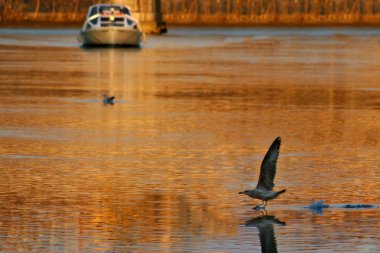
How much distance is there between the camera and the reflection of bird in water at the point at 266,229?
12.0 meters

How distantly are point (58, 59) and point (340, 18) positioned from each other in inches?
2342

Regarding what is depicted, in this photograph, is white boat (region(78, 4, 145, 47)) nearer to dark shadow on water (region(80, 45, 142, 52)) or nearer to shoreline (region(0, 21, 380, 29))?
dark shadow on water (region(80, 45, 142, 52))

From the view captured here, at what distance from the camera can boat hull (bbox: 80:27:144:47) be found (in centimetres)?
5525

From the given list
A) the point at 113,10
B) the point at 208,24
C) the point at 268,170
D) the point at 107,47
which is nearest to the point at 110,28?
the point at 113,10

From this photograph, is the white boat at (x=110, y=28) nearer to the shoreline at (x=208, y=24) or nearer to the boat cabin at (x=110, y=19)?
the boat cabin at (x=110, y=19)

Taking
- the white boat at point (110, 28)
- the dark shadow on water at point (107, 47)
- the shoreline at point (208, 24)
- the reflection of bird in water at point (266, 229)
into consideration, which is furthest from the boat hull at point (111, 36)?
the reflection of bird in water at point (266, 229)

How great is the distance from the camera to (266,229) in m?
13.0

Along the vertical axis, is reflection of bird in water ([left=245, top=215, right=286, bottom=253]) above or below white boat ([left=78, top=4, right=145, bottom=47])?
below

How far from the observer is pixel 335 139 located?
20.7 metres

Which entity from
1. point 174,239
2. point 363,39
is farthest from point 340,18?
point 174,239

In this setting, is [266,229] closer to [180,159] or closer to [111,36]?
[180,159]

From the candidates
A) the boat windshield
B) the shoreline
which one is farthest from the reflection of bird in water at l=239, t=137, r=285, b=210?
the shoreline

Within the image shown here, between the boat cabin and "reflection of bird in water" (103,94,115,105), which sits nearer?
"reflection of bird in water" (103,94,115,105)

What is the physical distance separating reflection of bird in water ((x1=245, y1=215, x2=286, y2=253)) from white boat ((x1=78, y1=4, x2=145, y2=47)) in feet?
137
